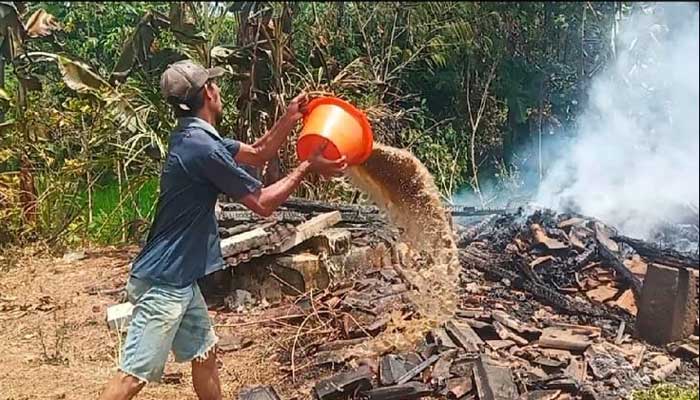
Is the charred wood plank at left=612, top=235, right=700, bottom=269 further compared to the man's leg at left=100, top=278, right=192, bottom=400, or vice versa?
the charred wood plank at left=612, top=235, right=700, bottom=269

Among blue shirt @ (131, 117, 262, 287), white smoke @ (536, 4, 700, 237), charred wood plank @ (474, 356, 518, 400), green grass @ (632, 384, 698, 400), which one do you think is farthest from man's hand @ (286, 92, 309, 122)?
white smoke @ (536, 4, 700, 237)

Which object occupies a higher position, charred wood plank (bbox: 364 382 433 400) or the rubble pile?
the rubble pile

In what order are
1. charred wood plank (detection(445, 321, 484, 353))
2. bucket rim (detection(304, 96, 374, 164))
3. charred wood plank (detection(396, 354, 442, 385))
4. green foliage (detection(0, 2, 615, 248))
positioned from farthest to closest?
green foliage (detection(0, 2, 615, 248))
charred wood plank (detection(445, 321, 484, 353))
charred wood plank (detection(396, 354, 442, 385))
bucket rim (detection(304, 96, 374, 164))

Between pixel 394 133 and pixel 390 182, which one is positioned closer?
pixel 390 182

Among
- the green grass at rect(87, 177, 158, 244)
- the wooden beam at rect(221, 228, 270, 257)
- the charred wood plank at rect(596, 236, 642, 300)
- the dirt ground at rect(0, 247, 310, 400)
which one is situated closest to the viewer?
the dirt ground at rect(0, 247, 310, 400)

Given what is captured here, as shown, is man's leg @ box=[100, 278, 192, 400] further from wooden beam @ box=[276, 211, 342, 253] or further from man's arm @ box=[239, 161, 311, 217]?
wooden beam @ box=[276, 211, 342, 253]

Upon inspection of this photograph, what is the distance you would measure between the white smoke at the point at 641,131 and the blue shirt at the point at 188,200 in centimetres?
660

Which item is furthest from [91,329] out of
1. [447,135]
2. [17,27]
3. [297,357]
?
[447,135]

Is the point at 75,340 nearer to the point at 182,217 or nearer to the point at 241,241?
the point at 241,241

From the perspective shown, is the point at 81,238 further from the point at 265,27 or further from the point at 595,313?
the point at 595,313

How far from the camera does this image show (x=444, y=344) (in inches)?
177

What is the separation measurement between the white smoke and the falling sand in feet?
15.4

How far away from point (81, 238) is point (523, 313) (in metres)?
4.37

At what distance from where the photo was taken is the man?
289cm
